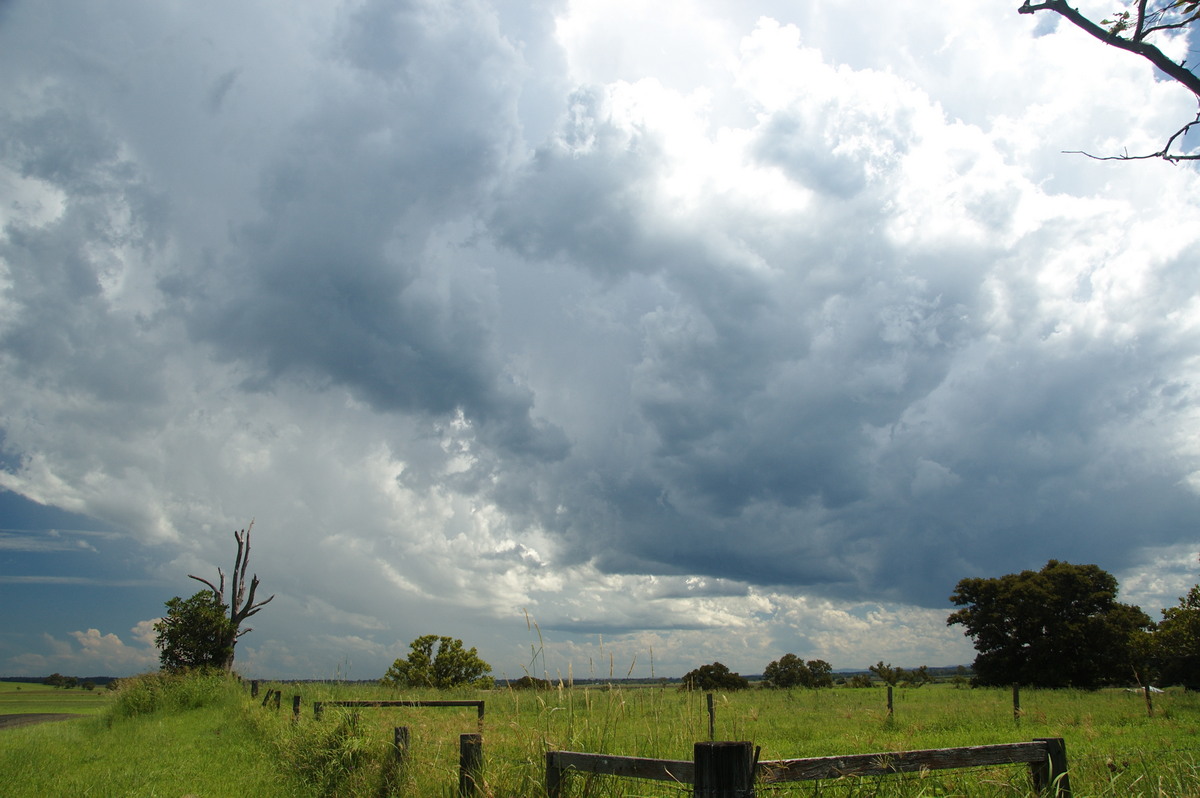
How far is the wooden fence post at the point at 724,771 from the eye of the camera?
10.1 ft

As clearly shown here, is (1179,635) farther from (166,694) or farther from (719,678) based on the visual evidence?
(166,694)

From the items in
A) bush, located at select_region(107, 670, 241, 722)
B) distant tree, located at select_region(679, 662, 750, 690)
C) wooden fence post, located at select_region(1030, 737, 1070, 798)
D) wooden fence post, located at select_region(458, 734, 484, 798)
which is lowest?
→ distant tree, located at select_region(679, 662, 750, 690)

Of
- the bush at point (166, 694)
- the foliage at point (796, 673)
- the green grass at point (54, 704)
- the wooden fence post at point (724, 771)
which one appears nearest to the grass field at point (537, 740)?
the bush at point (166, 694)

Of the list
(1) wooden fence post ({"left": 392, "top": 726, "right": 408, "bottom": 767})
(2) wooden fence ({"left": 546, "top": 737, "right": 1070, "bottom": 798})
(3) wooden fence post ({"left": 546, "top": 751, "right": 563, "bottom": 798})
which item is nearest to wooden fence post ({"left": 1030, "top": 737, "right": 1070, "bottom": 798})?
(2) wooden fence ({"left": 546, "top": 737, "right": 1070, "bottom": 798})

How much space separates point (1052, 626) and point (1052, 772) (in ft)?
184

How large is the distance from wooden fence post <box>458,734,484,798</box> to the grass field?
0.16m

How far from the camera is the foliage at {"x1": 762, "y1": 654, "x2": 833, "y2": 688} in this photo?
5884 cm

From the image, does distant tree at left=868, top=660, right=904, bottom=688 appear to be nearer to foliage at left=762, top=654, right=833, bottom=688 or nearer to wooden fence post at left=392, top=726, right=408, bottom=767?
foliage at left=762, top=654, right=833, bottom=688

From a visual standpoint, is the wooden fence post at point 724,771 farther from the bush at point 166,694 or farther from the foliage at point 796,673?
the foliage at point 796,673

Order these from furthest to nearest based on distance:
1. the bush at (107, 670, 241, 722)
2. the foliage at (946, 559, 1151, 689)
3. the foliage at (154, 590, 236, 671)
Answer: the foliage at (946, 559, 1151, 689) → the foliage at (154, 590, 236, 671) → the bush at (107, 670, 241, 722)

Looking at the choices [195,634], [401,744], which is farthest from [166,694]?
[401,744]

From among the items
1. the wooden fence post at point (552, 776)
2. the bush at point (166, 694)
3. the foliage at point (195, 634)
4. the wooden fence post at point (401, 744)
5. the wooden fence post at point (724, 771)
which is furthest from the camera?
the foliage at point (195, 634)

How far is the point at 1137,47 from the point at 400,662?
60.6 m

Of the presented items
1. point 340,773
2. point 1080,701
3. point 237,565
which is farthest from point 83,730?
point 1080,701
